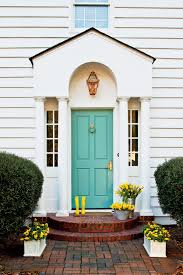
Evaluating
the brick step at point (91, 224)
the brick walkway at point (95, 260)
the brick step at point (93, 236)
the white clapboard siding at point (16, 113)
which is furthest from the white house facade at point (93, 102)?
the brick walkway at point (95, 260)

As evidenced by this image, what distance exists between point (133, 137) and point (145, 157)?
2.12 ft

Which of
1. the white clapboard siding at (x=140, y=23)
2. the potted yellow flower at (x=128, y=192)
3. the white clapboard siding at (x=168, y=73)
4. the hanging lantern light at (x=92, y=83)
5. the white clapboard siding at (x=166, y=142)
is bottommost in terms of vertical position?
the potted yellow flower at (x=128, y=192)

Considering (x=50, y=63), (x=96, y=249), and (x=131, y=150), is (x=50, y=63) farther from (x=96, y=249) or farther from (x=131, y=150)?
(x=96, y=249)

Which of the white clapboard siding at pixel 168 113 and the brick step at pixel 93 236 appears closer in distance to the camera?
the brick step at pixel 93 236

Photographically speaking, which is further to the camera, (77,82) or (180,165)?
(77,82)

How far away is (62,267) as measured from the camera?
15.4ft

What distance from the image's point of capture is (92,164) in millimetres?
7152

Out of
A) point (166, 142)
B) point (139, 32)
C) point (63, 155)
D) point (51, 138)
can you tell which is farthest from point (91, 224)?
point (139, 32)

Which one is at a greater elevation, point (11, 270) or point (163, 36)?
point (163, 36)

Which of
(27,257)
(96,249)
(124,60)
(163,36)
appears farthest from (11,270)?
(163,36)

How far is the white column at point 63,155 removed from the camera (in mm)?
6605

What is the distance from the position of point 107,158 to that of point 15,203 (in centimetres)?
283

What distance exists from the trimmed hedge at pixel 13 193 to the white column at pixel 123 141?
2221 mm

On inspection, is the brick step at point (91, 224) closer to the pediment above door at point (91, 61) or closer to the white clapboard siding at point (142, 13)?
the pediment above door at point (91, 61)
